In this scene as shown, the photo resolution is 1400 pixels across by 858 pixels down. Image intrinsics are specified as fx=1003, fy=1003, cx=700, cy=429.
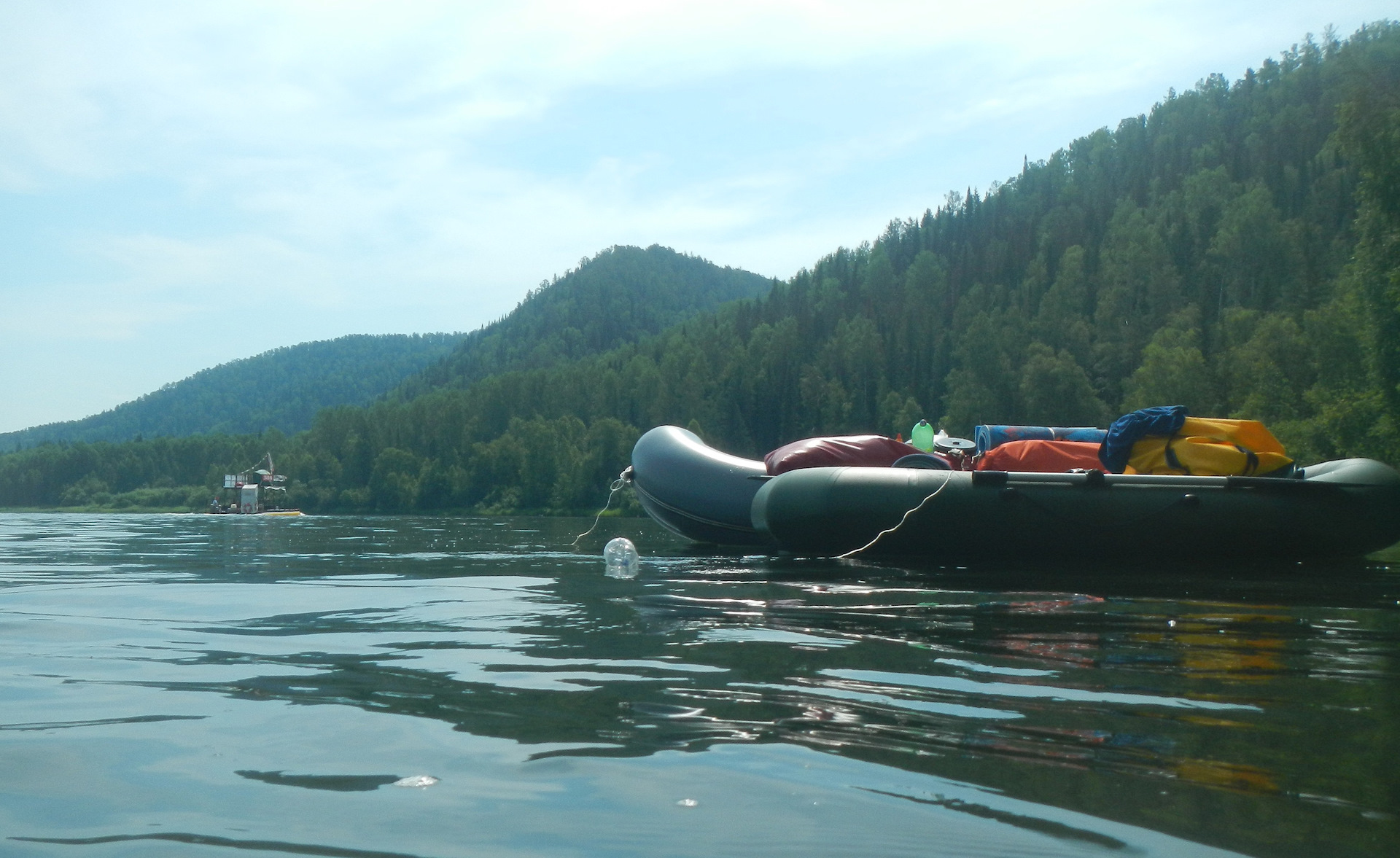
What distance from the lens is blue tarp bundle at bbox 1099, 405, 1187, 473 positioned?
8.32 m

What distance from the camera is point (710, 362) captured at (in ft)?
273

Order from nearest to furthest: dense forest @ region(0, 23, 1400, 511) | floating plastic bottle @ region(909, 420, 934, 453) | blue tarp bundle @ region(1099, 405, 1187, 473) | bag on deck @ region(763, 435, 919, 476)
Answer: blue tarp bundle @ region(1099, 405, 1187, 473)
bag on deck @ region(763, 435, 919, 476)
floating plastic bottle @ region(909, 420, 934, 453)
dense forest @ region(0, 23, 1400, 511)

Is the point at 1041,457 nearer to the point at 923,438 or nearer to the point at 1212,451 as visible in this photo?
the point at 1212,451

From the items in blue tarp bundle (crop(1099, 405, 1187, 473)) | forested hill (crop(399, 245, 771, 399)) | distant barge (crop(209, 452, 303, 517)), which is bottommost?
distant barge (crop(209, 452, 303, 517))

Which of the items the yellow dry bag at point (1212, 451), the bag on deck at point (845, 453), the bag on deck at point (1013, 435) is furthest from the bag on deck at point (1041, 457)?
the bag on deck at point (845, 453)

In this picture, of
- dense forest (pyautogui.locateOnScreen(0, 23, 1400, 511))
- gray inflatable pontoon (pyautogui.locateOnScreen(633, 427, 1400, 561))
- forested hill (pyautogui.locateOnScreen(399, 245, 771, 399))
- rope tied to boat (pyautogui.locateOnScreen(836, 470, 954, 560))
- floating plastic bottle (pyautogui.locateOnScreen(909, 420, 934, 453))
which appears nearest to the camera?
gray inflatable pontoon (pyautogui.locateOnScreen(633, 427, 1400, 561))

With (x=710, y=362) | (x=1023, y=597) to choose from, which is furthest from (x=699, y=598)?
(x=710, y=362)

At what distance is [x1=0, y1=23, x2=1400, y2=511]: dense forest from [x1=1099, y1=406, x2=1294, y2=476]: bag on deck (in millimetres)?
15878

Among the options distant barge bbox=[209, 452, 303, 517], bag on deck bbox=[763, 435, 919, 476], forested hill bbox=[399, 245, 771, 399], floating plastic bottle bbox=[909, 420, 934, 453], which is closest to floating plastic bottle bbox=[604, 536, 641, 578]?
bag on deck bbox=[763, 435, 919, 476]

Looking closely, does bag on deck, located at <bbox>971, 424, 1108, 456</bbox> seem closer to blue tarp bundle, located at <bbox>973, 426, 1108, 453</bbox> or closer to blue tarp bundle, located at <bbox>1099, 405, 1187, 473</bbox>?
blue tarp bundle, located at <bbox>973, 426, 1108, 453</bbox>

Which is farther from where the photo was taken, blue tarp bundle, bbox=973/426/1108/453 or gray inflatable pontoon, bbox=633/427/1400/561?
blue tarp bundle, bbox=973/426/1108/453

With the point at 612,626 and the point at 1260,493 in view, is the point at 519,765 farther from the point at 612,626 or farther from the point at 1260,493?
the point at 1260,493

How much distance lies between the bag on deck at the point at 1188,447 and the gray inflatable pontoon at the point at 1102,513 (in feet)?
0.82

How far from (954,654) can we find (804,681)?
87 centimetres
